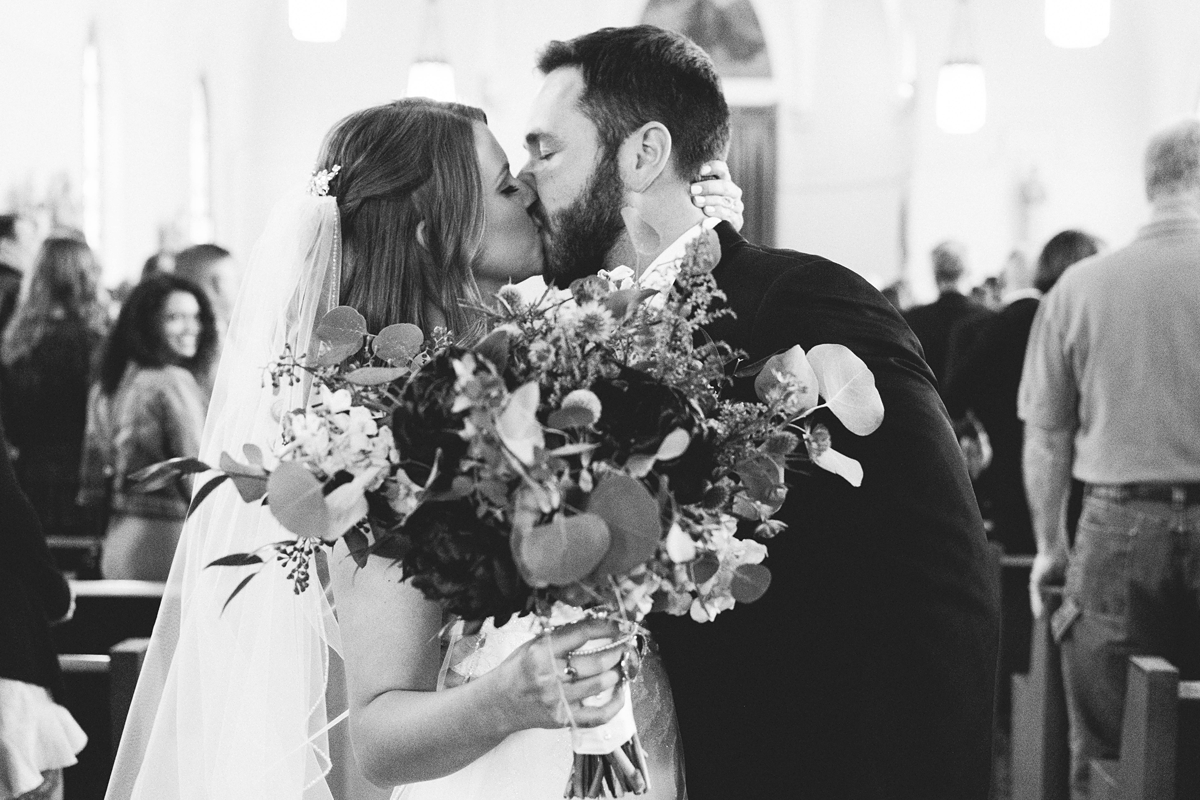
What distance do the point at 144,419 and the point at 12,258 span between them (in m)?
1.96

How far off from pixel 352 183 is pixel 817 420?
921 millimetres

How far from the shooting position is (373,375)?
1701 millimetres

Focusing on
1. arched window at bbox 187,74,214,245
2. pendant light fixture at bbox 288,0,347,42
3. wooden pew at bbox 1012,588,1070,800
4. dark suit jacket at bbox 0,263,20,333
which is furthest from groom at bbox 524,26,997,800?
arched window at bbox 187,74,214,245

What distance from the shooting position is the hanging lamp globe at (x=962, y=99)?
45.5ft

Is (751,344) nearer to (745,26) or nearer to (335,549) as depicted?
(335,549)

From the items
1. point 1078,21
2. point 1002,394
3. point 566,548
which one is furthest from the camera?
point 1078,21

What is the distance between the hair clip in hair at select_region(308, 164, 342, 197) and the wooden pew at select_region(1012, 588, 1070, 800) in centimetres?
299

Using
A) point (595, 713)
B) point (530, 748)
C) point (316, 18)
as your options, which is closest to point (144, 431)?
point (530, 748)

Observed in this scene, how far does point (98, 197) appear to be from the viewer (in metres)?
13.6

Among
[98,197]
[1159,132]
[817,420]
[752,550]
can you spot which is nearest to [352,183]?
[817,420]

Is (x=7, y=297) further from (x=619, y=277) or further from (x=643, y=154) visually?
(x=619, y=277)

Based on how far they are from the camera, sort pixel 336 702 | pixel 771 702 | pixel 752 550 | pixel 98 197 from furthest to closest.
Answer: pixel 98 197, pixel 336 702, pixel 771 702, pixel 752 550

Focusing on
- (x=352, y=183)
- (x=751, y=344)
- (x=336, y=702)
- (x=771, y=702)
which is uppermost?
(x=352, y=183)

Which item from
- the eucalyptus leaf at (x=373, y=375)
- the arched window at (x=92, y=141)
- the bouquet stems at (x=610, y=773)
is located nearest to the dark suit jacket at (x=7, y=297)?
the eucalyptus leaf at (x=373, y=375)
